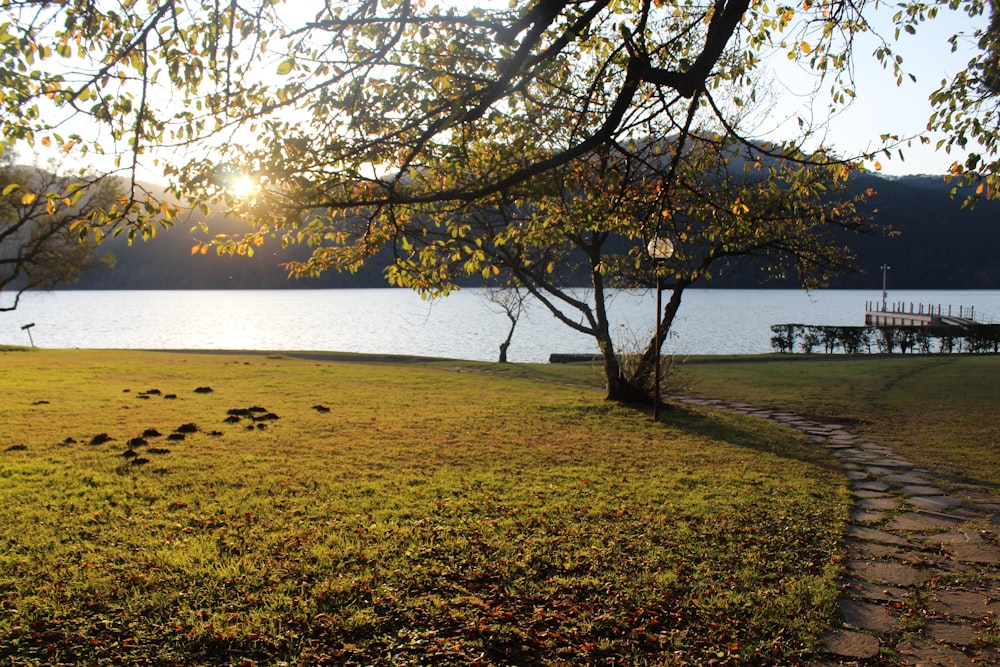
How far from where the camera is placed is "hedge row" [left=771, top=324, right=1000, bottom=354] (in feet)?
97.0

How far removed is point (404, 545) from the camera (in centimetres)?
461

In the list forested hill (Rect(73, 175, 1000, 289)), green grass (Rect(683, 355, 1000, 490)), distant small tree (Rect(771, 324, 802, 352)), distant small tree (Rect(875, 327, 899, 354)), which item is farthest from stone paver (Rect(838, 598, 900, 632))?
forested hill (Rect(73, 175, 1000, 289))

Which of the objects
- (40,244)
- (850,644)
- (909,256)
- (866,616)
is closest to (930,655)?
(850,644)

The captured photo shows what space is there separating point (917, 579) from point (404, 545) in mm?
3241

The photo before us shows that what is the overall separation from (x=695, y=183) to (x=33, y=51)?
5225 millimetres

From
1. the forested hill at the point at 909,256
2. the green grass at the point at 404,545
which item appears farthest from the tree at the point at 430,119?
the forested hill at the point at 909,256

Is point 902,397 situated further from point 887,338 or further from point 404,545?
point 887,338

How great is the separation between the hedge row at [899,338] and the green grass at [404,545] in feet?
79.6

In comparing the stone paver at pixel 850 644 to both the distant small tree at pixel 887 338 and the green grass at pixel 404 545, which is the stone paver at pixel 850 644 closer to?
the green grass at pixel 404 545

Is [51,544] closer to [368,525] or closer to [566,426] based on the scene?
[368,525]

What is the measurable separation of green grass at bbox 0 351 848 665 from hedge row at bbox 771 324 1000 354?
79.6 feet

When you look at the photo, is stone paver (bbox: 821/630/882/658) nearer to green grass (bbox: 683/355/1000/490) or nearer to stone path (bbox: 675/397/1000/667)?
stone path (bbox: 675/397/1000/667)

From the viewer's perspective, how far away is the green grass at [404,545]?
3367 millimetres

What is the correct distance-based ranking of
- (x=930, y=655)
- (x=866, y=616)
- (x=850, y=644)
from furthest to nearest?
(x=866, y=616) < (x=850, y=644) < (x=930, y=655)
